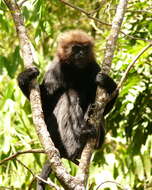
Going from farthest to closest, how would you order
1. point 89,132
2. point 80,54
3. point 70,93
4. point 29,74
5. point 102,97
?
point 80,54, point 70,93, point 29,74, point 89,132, point 102,97

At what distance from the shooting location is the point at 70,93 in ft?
17.1

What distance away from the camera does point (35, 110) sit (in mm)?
3436

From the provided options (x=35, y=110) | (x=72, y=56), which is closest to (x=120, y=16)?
(x=35, y=110)

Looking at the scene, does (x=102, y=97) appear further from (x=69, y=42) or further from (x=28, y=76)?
(x=69, y=42)

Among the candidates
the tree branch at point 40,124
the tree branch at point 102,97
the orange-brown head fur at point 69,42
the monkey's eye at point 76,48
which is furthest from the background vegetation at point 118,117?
the tree branch at point 40,124

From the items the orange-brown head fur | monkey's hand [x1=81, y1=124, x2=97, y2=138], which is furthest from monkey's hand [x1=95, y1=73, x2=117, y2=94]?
the orange-brown head fur

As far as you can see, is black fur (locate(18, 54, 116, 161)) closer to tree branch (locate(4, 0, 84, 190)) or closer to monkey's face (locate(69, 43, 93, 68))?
monkey's face (locate(69, 43, 93, 68))

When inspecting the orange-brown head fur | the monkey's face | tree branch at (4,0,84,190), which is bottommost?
tree branch at (4,0,84,190)

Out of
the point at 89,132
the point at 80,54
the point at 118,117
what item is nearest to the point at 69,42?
the point at 80,54

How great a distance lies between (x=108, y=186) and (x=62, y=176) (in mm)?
2933

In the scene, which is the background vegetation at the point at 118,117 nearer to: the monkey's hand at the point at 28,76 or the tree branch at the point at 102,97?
the monkey's hand at the point at 28,76

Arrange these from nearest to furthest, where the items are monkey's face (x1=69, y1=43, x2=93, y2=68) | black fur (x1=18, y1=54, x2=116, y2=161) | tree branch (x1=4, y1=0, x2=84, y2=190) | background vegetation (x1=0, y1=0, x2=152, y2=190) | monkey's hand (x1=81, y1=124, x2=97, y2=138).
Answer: tree branch (x1=4, y1=0, x2=84, y2=190)
monkey's hand (x1=81, y1=124, x2=97, y2=138)
black fur (x1=18, y1=54, x2=116, y2=161)
background vegetation (x1=0, y1=0, x2=152, y2=190)
monkey's face (x1=69, y1=43, x2=93, y2=68)

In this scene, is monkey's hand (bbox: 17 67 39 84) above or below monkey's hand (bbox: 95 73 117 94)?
above

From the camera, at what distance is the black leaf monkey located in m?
5.06
